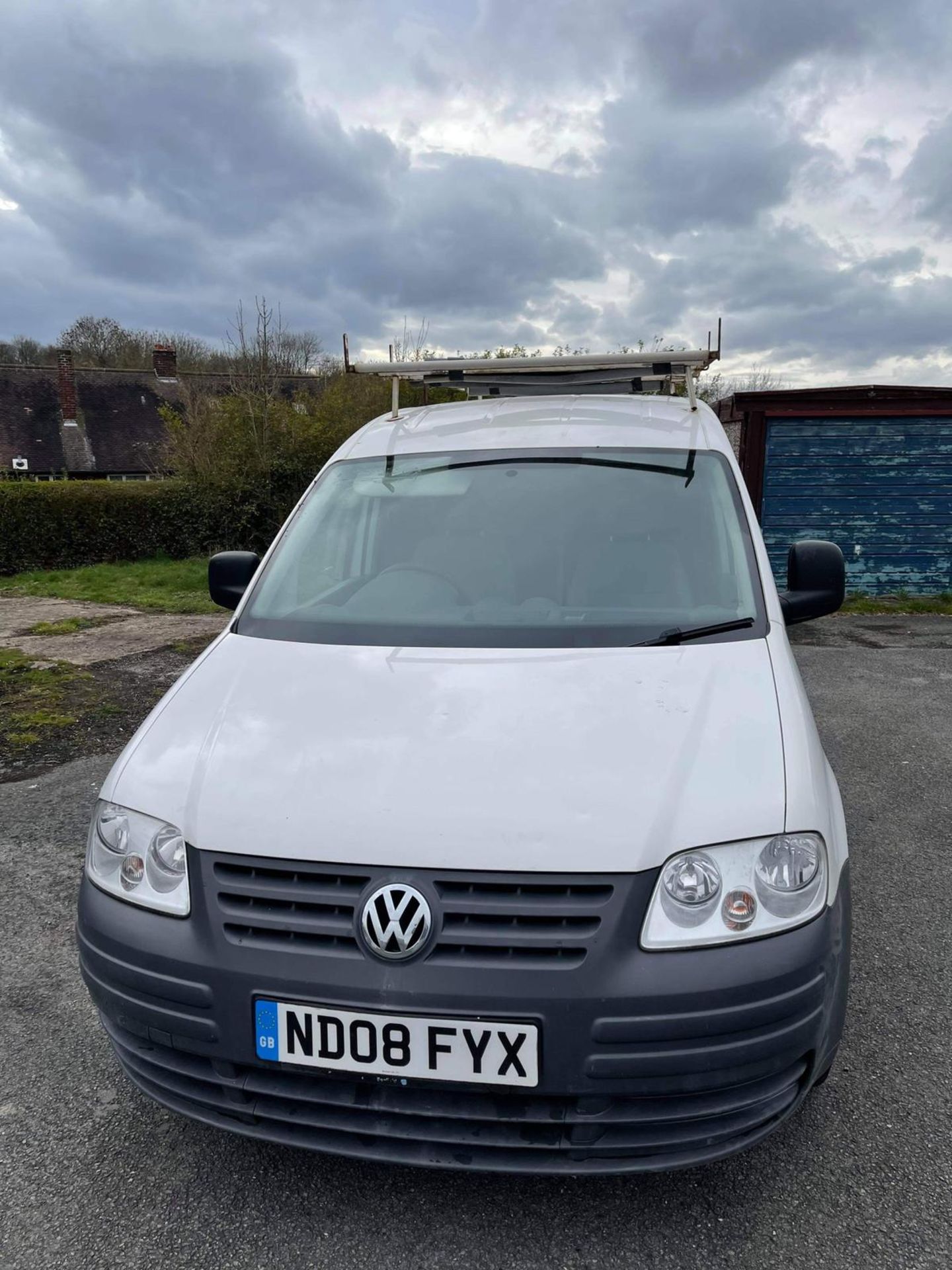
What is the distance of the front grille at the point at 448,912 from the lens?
179cm

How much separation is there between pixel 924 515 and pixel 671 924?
11.5 m

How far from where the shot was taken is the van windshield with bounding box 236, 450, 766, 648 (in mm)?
2701

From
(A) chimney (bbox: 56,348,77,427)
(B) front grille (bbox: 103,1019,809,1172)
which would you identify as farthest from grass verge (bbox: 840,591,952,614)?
(A) chimney (bbox: 56,348,77,427)

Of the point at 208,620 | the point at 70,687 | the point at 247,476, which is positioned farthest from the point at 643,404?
the point at 247,476

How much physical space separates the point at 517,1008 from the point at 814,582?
205 centimetres

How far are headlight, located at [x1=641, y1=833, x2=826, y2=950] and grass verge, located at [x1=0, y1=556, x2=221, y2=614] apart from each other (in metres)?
10.1

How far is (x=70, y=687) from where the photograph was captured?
7227 millimetres

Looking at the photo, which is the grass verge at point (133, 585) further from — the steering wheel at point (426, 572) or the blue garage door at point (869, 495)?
the steering wheel at point (426, 572)

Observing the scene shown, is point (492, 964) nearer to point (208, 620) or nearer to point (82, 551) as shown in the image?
point (208, 620)

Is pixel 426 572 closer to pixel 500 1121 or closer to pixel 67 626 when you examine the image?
pixel 500 1121

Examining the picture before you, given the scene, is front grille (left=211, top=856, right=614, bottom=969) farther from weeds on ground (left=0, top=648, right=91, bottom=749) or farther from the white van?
weeds on ground (left=0, top=648, right=91, bottom=749)

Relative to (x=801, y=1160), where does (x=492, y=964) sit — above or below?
above

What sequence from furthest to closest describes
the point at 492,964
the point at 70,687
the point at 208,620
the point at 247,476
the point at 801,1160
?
the point at 247,476 → the point at 208,620 → the point at 70,687 → the point at 801,1160 → the point at 492,964

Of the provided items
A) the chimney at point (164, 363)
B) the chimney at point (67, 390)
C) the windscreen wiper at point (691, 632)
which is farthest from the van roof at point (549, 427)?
the chimney at point (164, 363)
